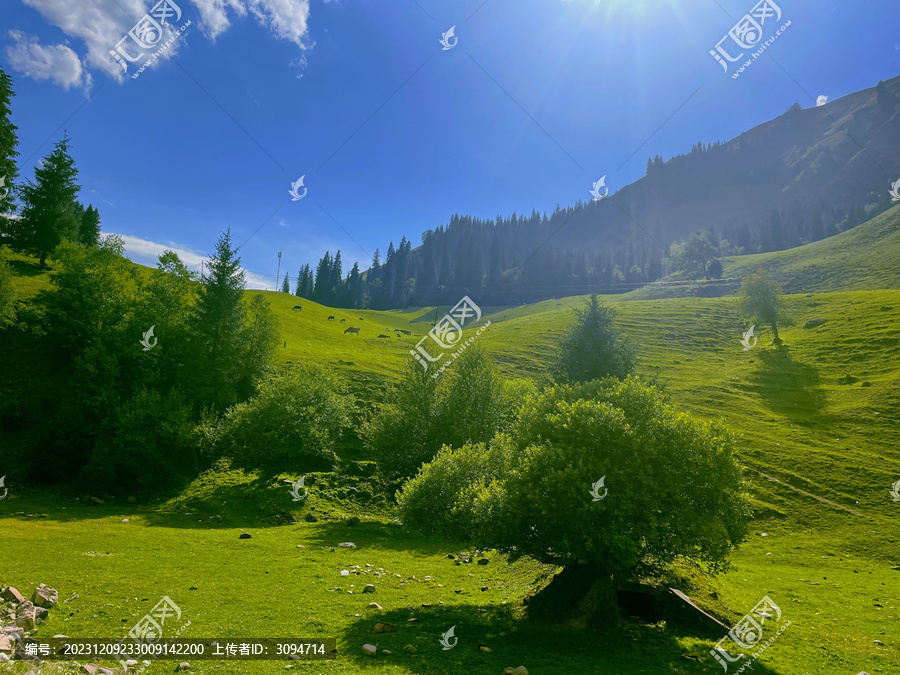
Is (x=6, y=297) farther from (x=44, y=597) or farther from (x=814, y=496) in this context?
(x=814, y=496)

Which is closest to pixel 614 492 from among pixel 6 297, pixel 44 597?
pixel 44 597

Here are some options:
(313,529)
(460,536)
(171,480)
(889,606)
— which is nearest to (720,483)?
(460,536)

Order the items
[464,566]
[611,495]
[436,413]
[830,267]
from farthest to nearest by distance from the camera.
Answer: [830,267]
[436,413]
[464,566]
[611,495]

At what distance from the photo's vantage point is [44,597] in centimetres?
1347

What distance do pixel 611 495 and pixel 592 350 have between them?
38412mm

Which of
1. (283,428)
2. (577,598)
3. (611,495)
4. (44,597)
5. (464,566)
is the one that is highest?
(611,495)

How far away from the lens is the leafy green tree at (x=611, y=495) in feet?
55.1

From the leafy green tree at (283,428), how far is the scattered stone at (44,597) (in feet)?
92.3

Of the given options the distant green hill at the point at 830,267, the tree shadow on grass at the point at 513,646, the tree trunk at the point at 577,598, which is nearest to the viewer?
the tree shadow on grass at the point at 513,646

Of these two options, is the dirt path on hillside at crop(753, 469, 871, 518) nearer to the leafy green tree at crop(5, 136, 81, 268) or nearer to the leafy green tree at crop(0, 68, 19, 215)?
the leafy green tree at crop(0, 68, 19, 215)

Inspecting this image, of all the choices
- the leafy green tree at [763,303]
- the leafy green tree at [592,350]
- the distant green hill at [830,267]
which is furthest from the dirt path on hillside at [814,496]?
the distant green hill at [830,267]

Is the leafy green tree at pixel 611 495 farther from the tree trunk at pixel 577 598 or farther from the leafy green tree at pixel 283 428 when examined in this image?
the leafy green tree at pixel 283 428

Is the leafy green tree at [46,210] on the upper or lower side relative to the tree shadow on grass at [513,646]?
upper

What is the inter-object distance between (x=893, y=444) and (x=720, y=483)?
50704 mm
